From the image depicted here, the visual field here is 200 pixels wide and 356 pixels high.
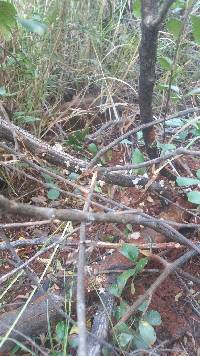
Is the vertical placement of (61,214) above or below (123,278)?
above

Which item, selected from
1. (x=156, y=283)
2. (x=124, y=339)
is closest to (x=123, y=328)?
(x=124, y=339)

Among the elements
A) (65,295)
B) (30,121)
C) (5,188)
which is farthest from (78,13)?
(65,295)

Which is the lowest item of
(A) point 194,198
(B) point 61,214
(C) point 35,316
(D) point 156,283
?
(C) point 35,316

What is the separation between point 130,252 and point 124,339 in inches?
8.4

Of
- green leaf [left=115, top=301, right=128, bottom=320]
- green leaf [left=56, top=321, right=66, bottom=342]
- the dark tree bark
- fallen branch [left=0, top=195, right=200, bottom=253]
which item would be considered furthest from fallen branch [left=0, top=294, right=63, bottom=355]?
the dark tree bark

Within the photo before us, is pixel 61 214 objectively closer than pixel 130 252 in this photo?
Yes

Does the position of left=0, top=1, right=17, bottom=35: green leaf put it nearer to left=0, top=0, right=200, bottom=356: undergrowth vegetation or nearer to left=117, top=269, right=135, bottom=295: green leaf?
left=0, top=0, right=200, bottom=356: undergrowth vegetation

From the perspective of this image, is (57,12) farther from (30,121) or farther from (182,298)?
(182,298)

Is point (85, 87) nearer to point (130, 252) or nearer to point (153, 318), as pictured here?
point (130, 252)

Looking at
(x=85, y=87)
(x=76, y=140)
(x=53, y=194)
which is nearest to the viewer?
(x=53, y=194)

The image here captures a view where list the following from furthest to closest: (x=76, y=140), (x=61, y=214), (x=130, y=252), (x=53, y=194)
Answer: (x=76, y=140) → (x=53, y=194) → (x=130, y=252) → (x=61, y=214)

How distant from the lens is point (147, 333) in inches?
40.3

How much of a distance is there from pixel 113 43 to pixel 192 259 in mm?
1064

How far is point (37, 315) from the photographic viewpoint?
3.62 ft
